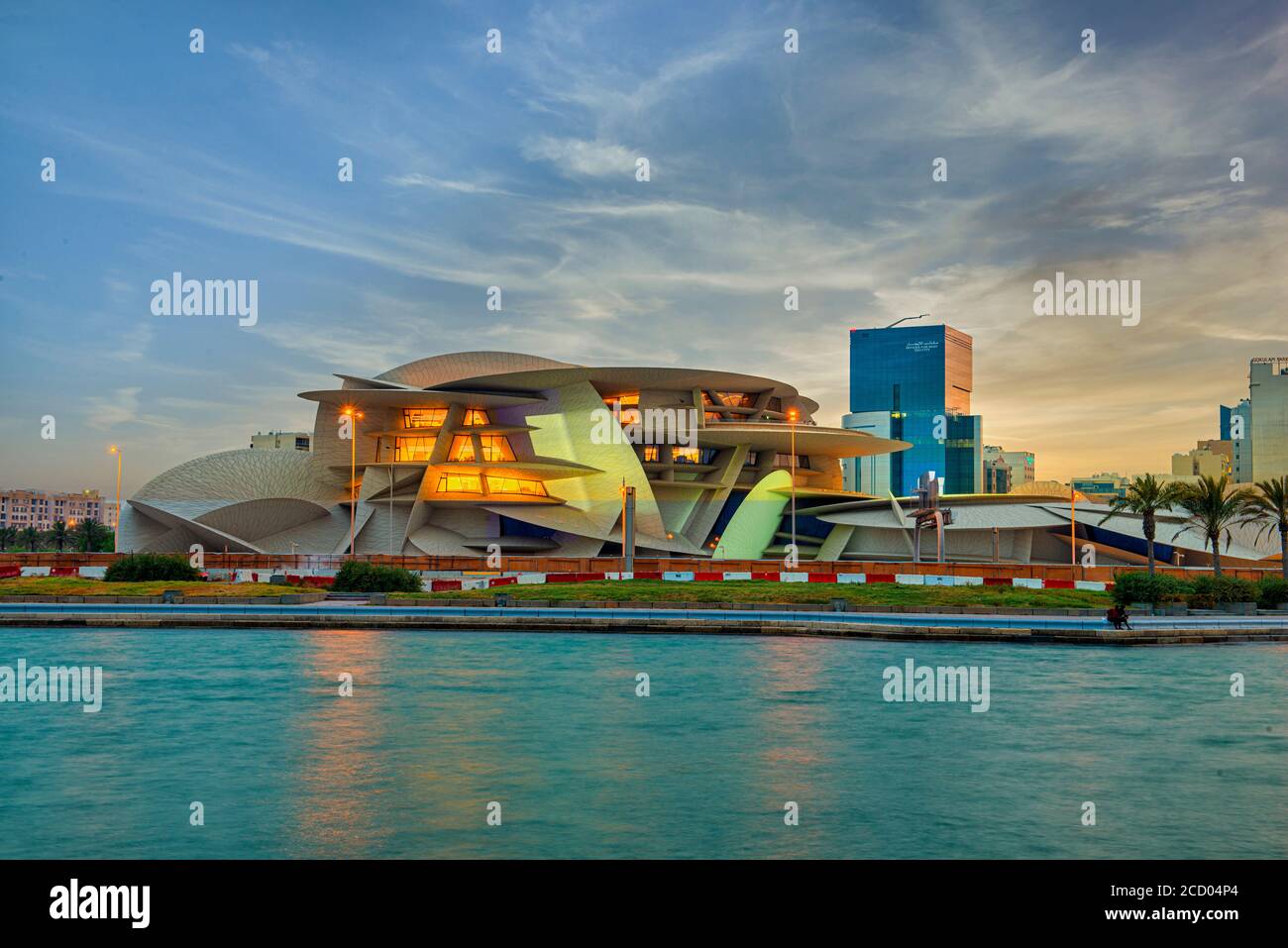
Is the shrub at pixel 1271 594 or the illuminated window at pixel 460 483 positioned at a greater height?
the illuminated window at pixel 460 483

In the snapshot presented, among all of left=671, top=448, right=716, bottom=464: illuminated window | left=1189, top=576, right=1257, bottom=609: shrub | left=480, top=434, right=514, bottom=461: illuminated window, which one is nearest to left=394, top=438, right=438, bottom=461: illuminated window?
left=480, top=434, right=514, bottom=461: illuminated window

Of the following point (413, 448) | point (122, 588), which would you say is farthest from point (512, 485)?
point (122, 588)

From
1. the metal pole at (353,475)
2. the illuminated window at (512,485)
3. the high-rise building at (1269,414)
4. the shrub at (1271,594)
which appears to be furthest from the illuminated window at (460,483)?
the high-rise building at (1269,414)

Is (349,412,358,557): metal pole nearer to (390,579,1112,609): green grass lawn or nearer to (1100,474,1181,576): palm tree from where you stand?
(390,579,1112,609): green grass lawn

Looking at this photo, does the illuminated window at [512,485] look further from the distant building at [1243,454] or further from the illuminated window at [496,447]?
the distant building at [1243,454]

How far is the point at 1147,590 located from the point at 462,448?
4512cm

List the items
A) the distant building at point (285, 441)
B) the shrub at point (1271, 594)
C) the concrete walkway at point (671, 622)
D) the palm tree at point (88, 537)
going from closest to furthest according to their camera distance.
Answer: the concrete walkway at point (671, 622), the shrub at point (1271, 594), the palm tree at point (88, 537), the distant building at point (285, 441)

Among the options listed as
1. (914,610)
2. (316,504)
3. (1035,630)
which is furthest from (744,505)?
(1035,630)

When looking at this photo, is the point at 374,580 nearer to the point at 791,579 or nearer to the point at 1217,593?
the point at 791,579

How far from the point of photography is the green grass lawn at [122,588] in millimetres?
36222

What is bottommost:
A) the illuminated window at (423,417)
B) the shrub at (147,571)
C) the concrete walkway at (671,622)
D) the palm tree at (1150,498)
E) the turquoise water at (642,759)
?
the turquoise water at (642,759)

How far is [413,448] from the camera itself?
237ft

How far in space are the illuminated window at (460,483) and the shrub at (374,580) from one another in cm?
2874
